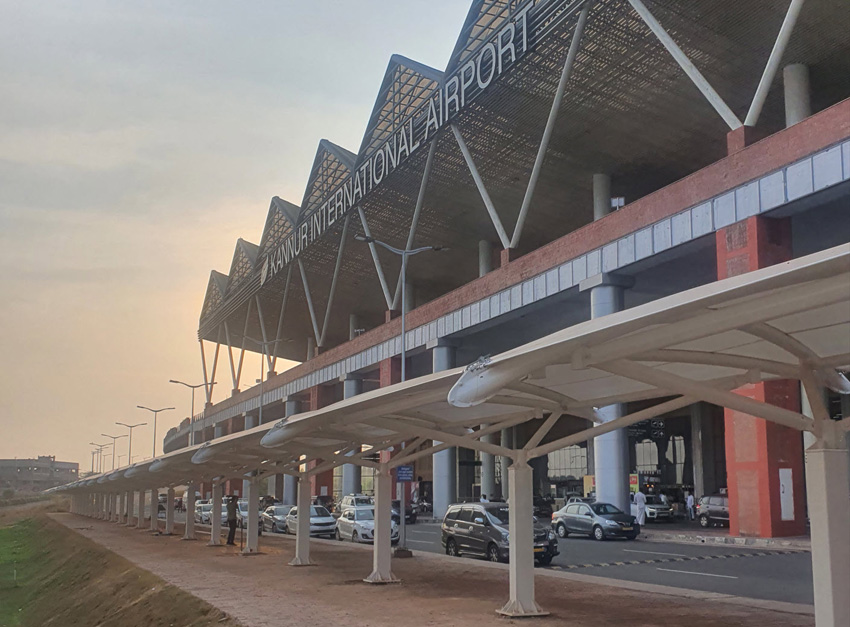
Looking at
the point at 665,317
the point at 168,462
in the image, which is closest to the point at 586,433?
the point at 665,317

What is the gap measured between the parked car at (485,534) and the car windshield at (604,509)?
9.16m

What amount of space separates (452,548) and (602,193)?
2564 cm

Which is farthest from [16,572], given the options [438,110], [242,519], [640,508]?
[438,110]

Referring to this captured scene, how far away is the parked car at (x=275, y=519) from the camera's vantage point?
48.3m

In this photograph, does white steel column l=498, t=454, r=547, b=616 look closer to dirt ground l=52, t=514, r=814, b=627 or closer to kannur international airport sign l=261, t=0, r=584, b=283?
dirt ground l=52, t=514, r=814, b=627

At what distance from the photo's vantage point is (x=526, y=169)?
51.2 m

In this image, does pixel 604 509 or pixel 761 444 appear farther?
pixel 604 509

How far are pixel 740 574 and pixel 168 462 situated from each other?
24.1m

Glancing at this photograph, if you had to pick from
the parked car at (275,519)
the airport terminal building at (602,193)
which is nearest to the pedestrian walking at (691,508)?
the airport terminal building at (602,193)

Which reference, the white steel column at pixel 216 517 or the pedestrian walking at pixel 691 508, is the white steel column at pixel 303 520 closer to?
the white steel column at pixel 216 517

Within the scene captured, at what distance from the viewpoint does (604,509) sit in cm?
3594

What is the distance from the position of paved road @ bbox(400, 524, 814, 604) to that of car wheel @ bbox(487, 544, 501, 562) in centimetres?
165

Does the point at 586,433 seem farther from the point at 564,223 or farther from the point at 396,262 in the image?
the point at 396,262

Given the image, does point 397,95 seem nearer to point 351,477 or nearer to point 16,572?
point 351,477
